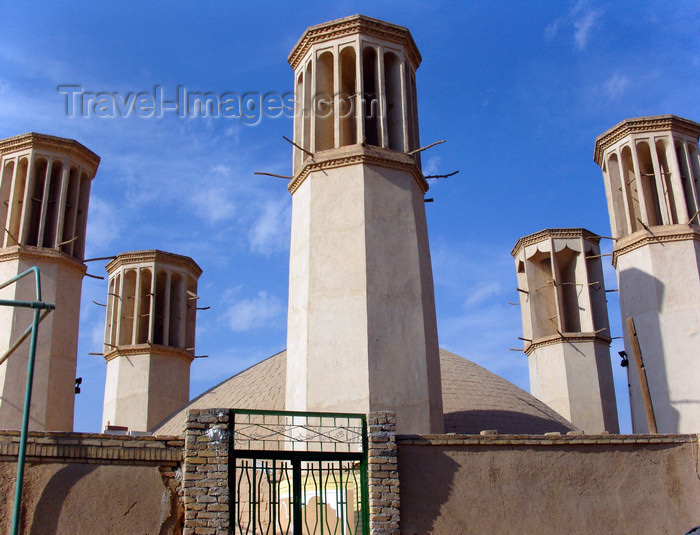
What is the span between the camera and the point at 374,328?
1195 cm

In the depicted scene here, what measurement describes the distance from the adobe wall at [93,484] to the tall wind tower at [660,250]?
10623mm

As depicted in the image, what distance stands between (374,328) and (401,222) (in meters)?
1.86

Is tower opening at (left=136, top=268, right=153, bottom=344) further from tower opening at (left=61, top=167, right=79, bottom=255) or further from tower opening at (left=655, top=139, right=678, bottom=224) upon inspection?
tower opening at (left=655, top=139, right=678, bottom=224)

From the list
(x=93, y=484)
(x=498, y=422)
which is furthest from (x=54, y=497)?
(x=498, y=422)

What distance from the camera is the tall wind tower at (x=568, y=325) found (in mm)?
21094

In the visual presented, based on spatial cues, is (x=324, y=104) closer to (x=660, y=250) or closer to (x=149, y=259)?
(x=660, y=250)

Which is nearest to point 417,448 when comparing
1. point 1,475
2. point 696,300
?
point 1,475

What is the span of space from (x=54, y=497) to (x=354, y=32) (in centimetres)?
924

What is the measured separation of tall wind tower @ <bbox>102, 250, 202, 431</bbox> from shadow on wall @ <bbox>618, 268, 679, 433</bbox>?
36.9 ft

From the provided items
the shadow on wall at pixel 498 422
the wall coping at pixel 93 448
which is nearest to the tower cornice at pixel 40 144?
the shadow on wall at pixel 498 422

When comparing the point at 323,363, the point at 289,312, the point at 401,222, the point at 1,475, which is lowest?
the point at 1,475

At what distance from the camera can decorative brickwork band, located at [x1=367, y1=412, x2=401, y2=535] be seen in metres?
8.40

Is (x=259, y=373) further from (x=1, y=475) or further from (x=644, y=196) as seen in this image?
(x=1, y=475)

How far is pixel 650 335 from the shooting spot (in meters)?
16.4
